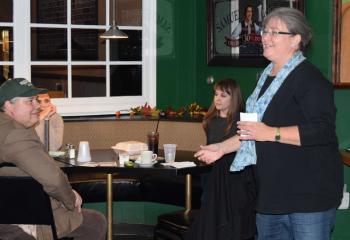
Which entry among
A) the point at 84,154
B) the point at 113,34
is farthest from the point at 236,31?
the point at 84,154

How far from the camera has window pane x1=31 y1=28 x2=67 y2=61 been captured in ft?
20.6

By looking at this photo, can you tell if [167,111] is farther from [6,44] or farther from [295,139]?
[295,139]

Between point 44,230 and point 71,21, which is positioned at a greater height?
point 71,21

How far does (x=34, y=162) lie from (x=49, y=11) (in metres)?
3.20

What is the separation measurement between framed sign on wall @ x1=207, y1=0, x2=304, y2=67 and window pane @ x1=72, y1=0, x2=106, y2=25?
1.02 metres

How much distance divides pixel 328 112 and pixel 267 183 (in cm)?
39

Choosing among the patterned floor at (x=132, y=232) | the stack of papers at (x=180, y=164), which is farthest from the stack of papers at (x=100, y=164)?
the patterned floor at (x=132, y=232)

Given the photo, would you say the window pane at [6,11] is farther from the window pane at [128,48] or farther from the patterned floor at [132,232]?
the patterned floor at [132,232]

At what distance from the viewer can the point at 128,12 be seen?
22.0 ft

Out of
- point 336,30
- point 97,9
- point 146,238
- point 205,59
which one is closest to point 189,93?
point 205,59

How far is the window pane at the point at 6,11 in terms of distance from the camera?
6.07 m

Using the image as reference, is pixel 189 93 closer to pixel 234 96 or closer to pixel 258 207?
pixel 234 96

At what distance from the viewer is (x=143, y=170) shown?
14.6 feet

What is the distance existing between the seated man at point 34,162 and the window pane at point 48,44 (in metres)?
2.57
